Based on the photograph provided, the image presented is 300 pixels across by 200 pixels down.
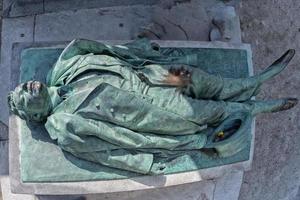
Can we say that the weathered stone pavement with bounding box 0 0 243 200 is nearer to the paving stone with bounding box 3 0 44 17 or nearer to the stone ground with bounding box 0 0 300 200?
the paving stone with bounding box 3 0 44 17

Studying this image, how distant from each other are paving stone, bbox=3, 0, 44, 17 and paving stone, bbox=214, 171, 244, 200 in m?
1.57

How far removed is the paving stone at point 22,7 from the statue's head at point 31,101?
2.78 ft

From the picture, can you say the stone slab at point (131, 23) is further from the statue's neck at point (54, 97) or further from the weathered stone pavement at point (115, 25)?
the statue's neck at point (54, 97)

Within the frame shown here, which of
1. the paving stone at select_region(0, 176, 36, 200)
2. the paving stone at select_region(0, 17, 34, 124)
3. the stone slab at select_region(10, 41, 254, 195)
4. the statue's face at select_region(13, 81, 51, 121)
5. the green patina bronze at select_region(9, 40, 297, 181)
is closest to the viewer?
the statue's face at select_region(13, 81, 51, 121)

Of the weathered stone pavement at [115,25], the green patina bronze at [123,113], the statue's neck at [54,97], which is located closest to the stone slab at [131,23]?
the weathered stone pavement at [115,25]

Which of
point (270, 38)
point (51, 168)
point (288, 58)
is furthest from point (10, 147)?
point (270, 38)

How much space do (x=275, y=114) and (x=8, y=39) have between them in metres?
1.92

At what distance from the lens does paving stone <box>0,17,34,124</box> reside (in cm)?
390

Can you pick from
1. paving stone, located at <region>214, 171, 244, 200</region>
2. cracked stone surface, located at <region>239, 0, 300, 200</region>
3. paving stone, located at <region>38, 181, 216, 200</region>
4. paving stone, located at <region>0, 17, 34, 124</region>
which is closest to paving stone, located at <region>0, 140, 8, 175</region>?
paving stone, located at <region>0, 17, 34, 124</region>

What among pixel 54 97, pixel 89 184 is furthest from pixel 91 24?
pixel 89 184

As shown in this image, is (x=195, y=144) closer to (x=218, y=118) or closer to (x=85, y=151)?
(x=218, y=118)

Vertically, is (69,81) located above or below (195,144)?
above

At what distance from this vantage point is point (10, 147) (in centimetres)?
352

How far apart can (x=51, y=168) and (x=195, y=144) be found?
0.80 metres
